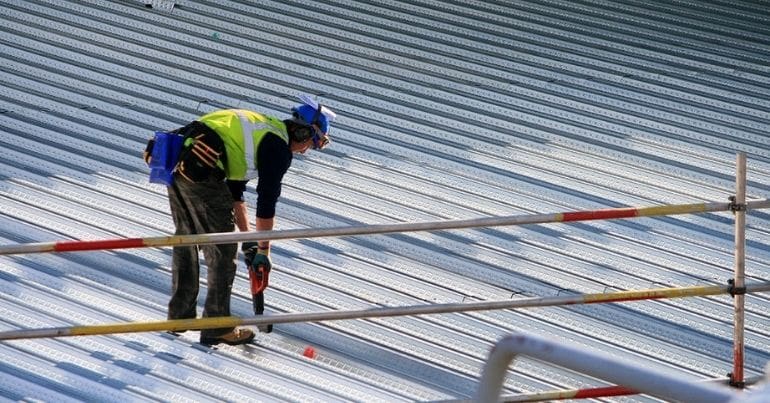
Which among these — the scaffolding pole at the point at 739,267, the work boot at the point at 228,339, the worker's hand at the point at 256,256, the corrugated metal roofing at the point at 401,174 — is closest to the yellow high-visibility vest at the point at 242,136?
the worker's hand at the point at 256,256

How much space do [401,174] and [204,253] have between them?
89.0 inches

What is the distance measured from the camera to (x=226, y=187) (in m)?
7.36

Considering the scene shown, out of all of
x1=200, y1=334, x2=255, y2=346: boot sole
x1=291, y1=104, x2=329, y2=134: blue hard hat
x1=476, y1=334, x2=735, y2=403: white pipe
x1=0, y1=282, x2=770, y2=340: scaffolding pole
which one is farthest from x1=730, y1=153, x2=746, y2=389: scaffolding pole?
x1=476, y1=334, x2=735, y2=403: white pipe

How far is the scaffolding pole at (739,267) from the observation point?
6.79 m

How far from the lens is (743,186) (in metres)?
6.77

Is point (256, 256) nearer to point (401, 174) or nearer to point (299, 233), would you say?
point (299, 233)

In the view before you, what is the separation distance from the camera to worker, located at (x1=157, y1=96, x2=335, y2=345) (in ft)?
23.7

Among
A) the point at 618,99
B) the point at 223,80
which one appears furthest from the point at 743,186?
the point at 223,80

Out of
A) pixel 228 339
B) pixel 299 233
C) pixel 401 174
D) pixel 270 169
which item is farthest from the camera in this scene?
pixel 401 174

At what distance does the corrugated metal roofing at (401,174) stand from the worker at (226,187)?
9.3 inches

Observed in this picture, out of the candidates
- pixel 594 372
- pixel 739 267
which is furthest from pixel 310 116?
pixel 594 372

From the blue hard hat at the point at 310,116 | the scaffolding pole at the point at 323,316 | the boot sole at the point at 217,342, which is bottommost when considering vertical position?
the boot sole at the point at 217,342

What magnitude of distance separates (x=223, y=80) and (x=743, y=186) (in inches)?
197

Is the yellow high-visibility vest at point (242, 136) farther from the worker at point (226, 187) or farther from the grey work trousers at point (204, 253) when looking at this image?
the grey work trousers at point (204, 253)
